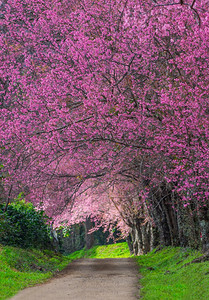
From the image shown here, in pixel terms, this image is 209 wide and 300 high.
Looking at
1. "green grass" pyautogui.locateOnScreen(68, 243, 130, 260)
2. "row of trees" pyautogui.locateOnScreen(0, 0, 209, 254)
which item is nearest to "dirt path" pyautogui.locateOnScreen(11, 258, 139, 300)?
"row of trees" pyautogui.locateOnScreen(0, 0, 209, 254)

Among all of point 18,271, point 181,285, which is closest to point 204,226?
point 181,285

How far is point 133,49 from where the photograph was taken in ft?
39.6

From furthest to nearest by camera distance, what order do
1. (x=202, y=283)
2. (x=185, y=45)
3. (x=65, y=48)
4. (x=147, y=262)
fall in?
(x=147, y=262)
(x=65, y=48)
(x=185, y=45)
(x=202, y=283)

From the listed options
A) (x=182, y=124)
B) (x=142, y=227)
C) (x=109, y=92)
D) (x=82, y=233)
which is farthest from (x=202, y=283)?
(x=82, y=233)

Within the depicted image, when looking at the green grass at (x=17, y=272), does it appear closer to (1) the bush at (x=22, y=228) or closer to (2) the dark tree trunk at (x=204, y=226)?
(1) the bush at (x=22, y=228)

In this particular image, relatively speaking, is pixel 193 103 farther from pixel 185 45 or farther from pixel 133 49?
pixel 133 49

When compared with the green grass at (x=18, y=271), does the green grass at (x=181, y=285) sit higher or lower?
lower

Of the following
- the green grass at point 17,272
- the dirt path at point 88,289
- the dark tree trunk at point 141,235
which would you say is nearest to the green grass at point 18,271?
the green grass at point 17,272

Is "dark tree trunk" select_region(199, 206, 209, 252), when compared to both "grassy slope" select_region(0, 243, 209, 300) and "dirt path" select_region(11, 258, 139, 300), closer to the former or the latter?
"grassy slope" select_region(0, 243, 209, 300)

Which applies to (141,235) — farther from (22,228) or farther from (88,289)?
(88,289)

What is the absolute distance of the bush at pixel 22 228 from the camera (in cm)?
1898

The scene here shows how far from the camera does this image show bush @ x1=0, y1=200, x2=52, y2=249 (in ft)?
62.3

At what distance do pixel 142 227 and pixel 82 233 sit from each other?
22537 mm

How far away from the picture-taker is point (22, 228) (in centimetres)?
2042
